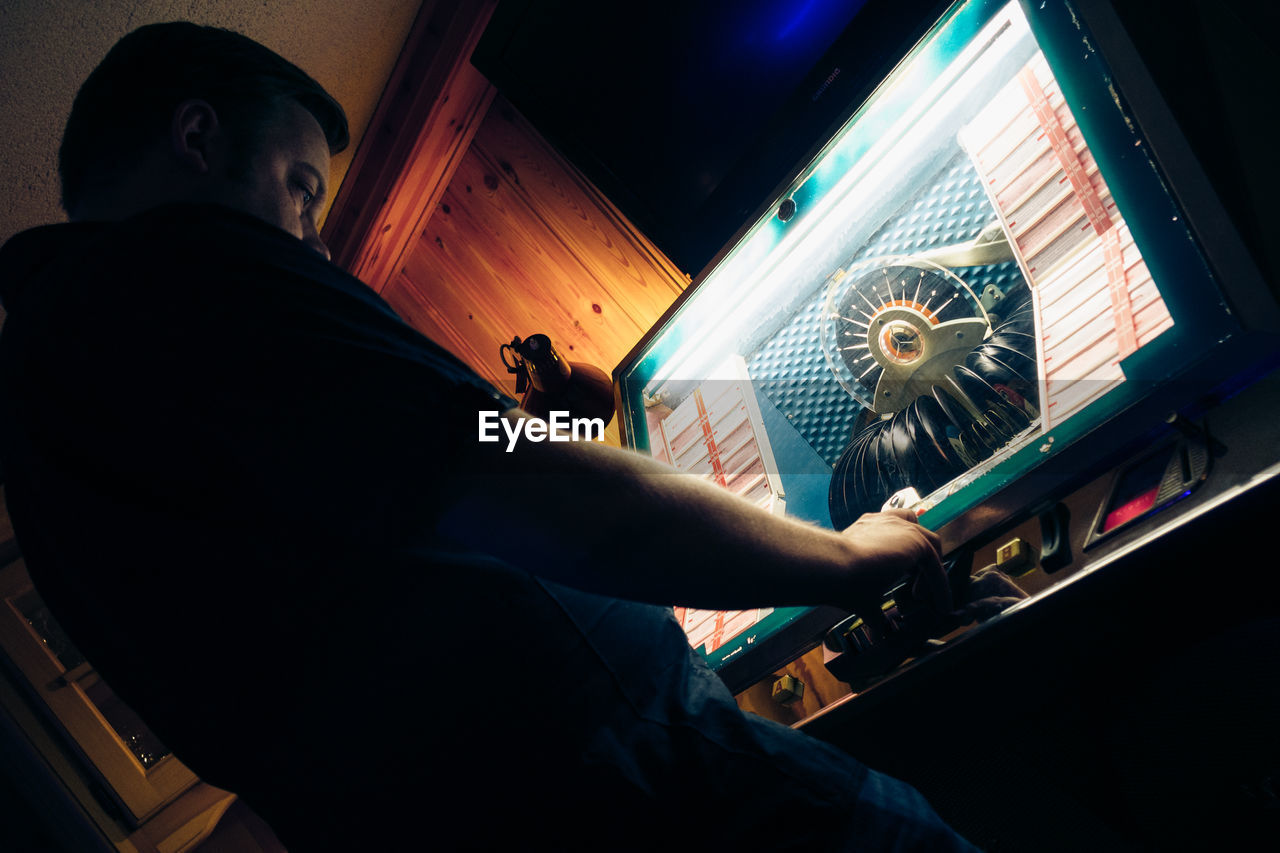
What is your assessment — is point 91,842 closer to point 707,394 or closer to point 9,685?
point 9,685

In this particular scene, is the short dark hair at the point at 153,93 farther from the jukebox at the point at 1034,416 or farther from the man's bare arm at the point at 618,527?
the jukebox at the point at 1034,416

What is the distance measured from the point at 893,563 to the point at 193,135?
95 cm

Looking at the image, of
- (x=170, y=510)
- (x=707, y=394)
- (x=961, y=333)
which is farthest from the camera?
(x=707, y=394)

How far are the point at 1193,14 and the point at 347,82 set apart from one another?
210 centimetres

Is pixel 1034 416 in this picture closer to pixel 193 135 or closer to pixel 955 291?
pixel 955 291

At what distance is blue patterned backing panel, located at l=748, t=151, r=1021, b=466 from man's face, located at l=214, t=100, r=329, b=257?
88 cm

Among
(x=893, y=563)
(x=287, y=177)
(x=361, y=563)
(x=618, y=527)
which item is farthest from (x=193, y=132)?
(x=893, y=563)

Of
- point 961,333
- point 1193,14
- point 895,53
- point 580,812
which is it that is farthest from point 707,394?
point 580,812

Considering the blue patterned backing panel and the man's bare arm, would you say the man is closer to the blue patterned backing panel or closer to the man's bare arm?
the man's bare arm

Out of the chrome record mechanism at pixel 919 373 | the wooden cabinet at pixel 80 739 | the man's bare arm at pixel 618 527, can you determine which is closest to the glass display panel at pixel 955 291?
the chrome record mechanism at pixel 919 373

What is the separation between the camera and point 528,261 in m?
2.32

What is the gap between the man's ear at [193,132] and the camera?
76 cm

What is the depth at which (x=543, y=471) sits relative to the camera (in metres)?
0.54

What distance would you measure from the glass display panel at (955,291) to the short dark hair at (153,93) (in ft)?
2.86
